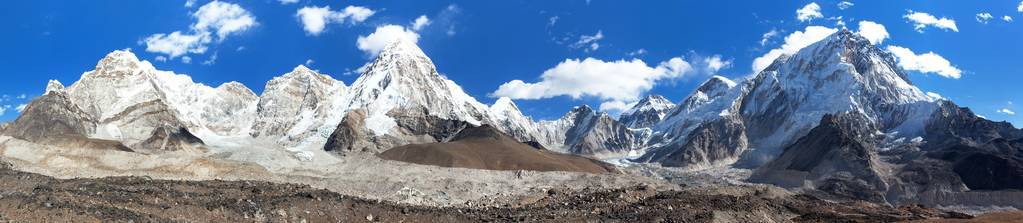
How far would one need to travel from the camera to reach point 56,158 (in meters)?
83.0

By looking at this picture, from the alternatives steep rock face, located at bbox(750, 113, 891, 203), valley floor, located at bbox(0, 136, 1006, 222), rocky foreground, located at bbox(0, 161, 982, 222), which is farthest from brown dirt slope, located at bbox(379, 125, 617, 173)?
rocky foreground, located at bbox(0, 161, 982, 222)

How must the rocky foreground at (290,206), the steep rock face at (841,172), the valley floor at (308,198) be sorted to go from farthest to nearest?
the steep rock face at (841,172)
the valley floor at (308,198)
the rocky foreground at (290,206)

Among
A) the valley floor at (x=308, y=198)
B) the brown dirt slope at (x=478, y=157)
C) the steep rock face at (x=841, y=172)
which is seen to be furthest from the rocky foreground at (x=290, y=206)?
the steep rock face at (x=841, y=172)

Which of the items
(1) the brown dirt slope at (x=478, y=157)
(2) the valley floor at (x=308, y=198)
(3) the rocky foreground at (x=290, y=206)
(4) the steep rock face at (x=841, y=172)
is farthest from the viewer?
(4) the steep rock face at (x=841, y=172)

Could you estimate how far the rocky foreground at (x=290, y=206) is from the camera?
3853 centimetres

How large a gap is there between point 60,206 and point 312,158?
9072 cm

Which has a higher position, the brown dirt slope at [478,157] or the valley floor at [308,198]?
the brown dirt slope at [478,157]

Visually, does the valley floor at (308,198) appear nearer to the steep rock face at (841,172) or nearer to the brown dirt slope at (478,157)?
the brown dirt slope at (478,157)

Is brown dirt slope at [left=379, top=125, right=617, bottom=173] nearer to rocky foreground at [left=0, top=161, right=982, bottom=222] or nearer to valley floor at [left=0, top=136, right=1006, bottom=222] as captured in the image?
valley floor at [left=0, top=136, right=1006, bottom=222]

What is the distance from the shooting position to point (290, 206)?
155 feet

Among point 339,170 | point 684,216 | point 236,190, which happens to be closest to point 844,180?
point 339,170

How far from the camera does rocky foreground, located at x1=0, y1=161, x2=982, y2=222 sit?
126 ft

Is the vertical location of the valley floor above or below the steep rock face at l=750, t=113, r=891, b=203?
below

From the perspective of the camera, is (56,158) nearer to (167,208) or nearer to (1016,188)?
(167,208)
